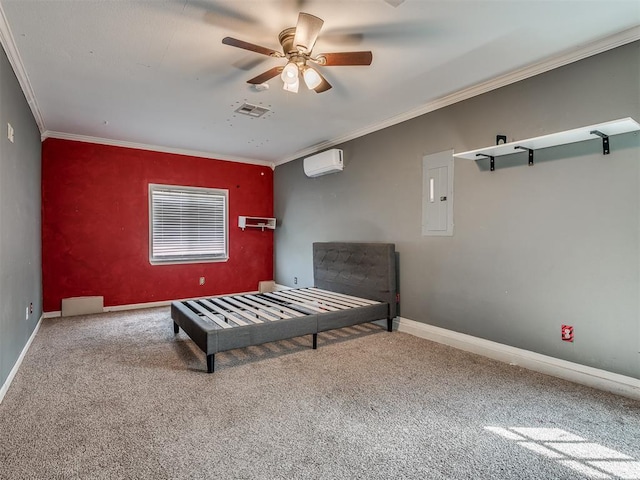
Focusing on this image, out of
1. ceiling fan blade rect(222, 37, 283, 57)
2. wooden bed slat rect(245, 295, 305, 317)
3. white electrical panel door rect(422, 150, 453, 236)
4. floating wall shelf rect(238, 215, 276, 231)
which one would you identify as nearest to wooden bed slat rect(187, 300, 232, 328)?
wooden bed slat rect(245, 295, 305, 317)

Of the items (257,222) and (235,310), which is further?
(257,222)

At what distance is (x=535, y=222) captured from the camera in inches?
111

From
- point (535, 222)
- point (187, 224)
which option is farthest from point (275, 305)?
point (187, 224)

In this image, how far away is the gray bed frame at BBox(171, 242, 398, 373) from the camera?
284 centimetres

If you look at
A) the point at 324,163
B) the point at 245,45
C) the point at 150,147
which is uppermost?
the point at 150,147

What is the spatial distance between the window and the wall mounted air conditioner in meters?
1.71

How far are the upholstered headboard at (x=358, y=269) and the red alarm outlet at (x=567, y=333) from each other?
163 centimetres

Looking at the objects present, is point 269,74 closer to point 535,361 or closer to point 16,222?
point 16,222

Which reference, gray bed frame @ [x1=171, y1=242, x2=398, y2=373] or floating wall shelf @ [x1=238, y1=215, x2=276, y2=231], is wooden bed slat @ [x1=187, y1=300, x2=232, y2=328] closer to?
gray bed frame @ [x1=171, y1=242, x2=398, y2=373]

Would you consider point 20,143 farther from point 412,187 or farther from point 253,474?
point 412,187

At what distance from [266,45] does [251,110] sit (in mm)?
1300

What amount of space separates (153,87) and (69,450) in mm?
2953

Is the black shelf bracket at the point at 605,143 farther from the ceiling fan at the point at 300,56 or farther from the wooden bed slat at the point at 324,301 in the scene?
the wooden bed slat at the point at 324,301

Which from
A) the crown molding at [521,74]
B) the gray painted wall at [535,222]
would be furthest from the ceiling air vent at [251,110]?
the gray painted wall at [535,222]
